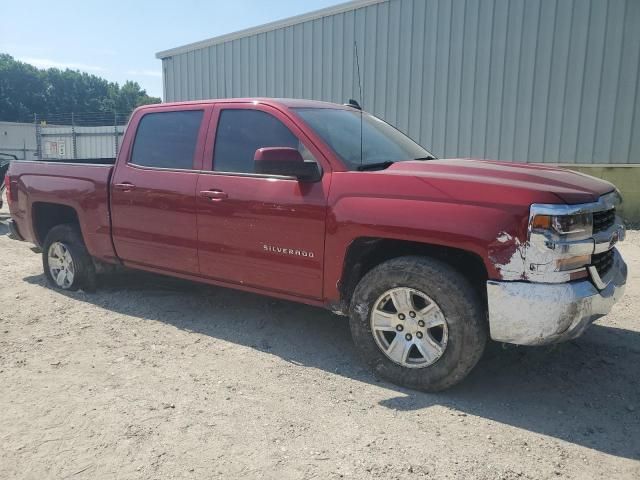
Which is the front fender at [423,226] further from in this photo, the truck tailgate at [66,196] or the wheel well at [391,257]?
the truck tailgate at [66,196]

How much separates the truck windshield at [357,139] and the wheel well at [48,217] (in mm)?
3103

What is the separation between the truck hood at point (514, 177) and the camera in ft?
10.3

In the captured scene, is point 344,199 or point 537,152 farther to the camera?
point 537,152

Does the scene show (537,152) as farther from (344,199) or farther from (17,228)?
(17,228)

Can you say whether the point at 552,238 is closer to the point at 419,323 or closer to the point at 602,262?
the point at 602,262

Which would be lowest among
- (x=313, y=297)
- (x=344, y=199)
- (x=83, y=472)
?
(x=83, y=472)

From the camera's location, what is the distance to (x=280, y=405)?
3.30 m

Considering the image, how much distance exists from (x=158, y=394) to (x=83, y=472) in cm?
82

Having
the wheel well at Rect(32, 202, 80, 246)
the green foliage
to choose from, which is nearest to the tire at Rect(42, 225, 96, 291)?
the wheel well at Rect(32, 202, 80, 246)

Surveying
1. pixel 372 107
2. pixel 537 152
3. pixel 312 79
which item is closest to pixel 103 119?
pixel 312 79

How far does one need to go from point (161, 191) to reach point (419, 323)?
8.02 ft

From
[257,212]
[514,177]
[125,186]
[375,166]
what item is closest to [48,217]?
[125,186]

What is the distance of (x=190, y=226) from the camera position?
14.6ft

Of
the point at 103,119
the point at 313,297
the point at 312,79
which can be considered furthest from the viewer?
the point at 103,119
